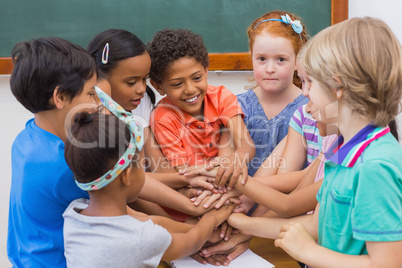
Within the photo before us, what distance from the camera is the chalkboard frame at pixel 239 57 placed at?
8.44 ft

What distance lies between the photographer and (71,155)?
1.00 metres

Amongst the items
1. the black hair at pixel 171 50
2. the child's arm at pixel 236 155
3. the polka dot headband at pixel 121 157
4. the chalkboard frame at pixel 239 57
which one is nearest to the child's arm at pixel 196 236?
the child's arm at pixel 236 155

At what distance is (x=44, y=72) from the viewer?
3.77 ft

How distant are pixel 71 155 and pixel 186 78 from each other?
0.72 m

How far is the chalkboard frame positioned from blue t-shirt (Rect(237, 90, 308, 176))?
2.48 feet

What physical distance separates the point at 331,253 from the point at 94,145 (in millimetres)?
598

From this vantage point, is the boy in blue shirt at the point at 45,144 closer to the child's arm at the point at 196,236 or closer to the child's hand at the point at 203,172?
the child's arm at the point at 196,236

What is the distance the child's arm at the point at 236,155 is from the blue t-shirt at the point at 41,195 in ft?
1.55

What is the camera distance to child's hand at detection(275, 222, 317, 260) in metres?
1.01

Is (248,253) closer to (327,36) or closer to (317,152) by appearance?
(317,152)

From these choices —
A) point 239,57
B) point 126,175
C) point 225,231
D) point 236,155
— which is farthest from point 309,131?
point 239,57

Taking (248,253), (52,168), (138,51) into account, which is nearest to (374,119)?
(248,253)

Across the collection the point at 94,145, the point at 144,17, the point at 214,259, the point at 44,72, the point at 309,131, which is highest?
the point at 144,17

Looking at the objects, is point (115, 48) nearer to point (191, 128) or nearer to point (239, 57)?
point (191, 128)
